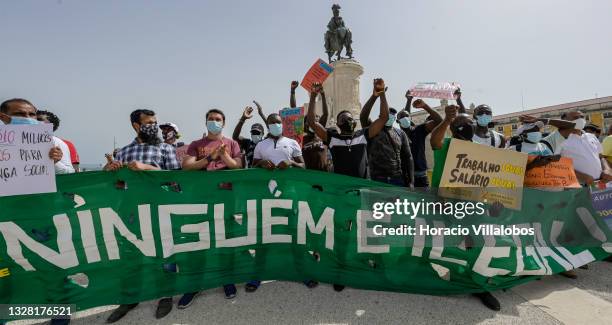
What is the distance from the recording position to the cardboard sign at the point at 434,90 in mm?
5171

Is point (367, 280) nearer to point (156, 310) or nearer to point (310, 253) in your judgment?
point (310, 253)

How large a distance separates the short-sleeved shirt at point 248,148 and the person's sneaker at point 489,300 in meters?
3.40

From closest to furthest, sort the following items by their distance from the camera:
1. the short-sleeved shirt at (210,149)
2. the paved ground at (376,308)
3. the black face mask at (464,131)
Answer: the paved ground at (376,308), the short-sleeved shirt at (210,149), the black face mask at (464,131)

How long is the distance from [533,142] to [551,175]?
554 mm

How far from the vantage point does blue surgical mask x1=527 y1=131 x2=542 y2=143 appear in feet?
11.2

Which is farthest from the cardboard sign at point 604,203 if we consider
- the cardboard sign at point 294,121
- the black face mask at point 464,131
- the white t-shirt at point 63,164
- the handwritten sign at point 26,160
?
the white t-shirt at point 63,164

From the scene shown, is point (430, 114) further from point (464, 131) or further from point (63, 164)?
point (63, 164)

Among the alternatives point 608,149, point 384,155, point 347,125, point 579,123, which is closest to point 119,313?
point 347,125

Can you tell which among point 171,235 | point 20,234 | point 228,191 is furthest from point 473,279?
point 20,234

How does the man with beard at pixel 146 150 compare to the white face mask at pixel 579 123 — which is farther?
the white face mask at pixel 579 123

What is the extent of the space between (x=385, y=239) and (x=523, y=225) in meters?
1.47

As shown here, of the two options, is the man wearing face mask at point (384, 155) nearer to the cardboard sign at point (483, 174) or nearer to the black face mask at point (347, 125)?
the black face mask at point (347, 125)

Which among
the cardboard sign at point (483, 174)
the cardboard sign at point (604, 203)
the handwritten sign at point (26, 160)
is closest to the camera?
the handwritten sign at point (26, 160)

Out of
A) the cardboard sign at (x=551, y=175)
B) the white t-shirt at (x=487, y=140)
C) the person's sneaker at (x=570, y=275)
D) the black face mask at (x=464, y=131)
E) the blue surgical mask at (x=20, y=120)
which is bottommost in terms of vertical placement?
the person's sneaker at (x=570, y=275)
